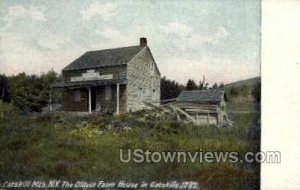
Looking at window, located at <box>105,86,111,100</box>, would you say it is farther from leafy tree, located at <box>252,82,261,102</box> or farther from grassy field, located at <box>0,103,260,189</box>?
leafy tree, located at <box>252,82,261,102</box>

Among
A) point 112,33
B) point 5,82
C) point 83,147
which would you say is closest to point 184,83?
point 112,33

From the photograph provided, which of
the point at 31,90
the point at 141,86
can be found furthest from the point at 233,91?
the point at 31,90

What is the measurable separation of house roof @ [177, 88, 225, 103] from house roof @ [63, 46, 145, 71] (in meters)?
0.71

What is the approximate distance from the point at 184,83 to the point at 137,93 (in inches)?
20.8

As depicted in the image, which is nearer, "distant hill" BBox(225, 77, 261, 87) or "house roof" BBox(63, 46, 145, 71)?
"distant hill" BBox(225, 77, 261, 87)

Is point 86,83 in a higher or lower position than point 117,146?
higher

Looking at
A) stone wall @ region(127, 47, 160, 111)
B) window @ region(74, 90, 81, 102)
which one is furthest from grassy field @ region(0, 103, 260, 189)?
window @ region(74, 90, 81, 102)

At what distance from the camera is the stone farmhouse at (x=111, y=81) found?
18.4 feet

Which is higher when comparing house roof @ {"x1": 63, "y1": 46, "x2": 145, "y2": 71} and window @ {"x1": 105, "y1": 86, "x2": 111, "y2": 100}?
house roof @ {"x1": 63, "y1": 46, "x2": 145, "y2": 71}

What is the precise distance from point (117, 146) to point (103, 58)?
Answer: 97 cm

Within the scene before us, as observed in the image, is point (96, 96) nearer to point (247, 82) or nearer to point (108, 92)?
point (108, 92)

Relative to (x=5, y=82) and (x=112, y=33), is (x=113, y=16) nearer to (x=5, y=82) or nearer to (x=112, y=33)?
(x=112, y=33)

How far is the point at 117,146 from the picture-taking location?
557 cm

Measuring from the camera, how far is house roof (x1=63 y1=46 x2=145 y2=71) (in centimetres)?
560
